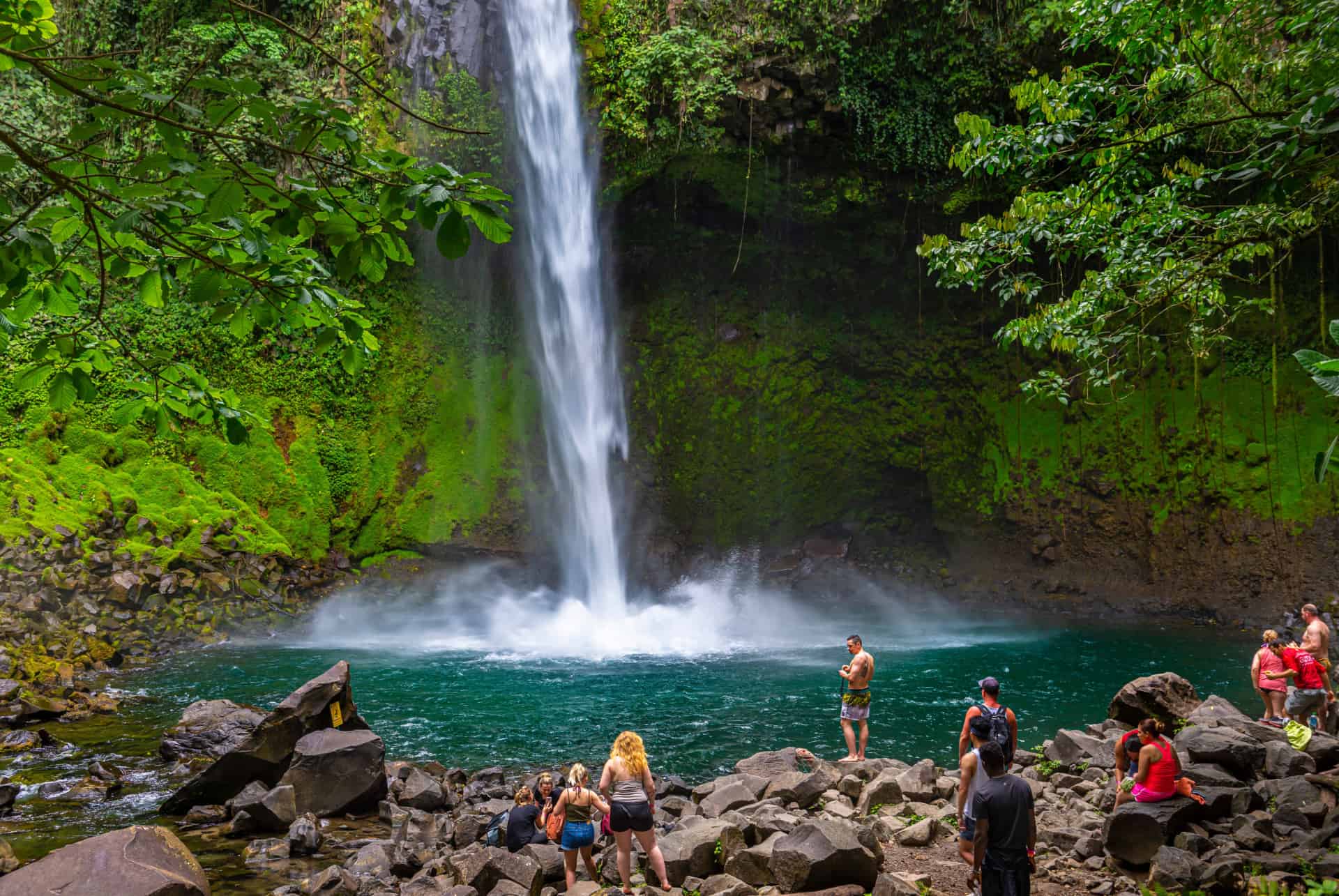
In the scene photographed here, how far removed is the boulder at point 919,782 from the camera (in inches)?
297

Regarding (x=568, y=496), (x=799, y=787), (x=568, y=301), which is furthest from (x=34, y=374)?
(x=568, y=301)

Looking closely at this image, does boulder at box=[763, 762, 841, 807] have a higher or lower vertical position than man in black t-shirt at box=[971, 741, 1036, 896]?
lower

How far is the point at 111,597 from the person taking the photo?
50.5ft

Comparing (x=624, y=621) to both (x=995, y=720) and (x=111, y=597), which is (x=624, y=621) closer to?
(x=111, y=597)

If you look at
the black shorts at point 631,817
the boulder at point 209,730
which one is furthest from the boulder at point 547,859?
the boulder at point 209,730

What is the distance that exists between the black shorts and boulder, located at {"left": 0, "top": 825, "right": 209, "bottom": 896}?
9.17 feet

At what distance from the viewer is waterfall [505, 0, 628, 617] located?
21.2 m

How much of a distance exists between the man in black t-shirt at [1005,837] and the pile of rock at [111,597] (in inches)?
434

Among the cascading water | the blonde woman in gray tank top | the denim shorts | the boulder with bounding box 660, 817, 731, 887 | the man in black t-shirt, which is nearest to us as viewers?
the man in black t-shirt

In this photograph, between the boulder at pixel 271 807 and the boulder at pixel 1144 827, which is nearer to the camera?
the boulder at pixel 1144 827

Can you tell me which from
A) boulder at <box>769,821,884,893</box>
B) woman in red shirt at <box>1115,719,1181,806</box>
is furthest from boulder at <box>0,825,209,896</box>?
woman in red shirt at <box>1115,719,1181,806</box>

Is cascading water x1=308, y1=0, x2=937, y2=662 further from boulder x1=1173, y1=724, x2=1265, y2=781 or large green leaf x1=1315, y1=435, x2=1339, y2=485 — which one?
large green leaf x1=1315, y1=435, x2=1339, y2=485

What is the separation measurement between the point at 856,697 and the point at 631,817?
428 centimetres

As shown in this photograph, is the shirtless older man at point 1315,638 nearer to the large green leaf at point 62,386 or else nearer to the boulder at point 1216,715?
the boulder at point 1216,715
